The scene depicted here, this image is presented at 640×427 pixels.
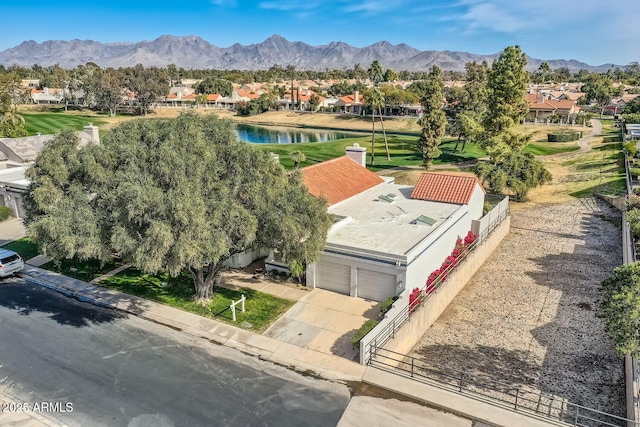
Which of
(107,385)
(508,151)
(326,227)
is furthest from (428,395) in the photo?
(508,151)

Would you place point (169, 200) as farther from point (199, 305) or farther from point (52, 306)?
point (52, 306)

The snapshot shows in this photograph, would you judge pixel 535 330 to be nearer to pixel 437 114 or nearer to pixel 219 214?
pixel 219 214

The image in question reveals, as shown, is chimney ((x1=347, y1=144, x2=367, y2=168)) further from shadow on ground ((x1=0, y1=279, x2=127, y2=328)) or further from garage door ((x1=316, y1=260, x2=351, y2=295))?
shadow on ground ((x1=0, y1=279, x2=127, y2=328))

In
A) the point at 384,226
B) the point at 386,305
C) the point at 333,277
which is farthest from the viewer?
the point at 384,226

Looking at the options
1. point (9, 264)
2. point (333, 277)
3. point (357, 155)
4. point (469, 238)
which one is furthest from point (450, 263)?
point (9, 264)

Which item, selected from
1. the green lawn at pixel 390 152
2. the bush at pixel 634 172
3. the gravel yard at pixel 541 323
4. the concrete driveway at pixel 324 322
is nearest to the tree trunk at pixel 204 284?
the concrete driveway at pixel 324 322
